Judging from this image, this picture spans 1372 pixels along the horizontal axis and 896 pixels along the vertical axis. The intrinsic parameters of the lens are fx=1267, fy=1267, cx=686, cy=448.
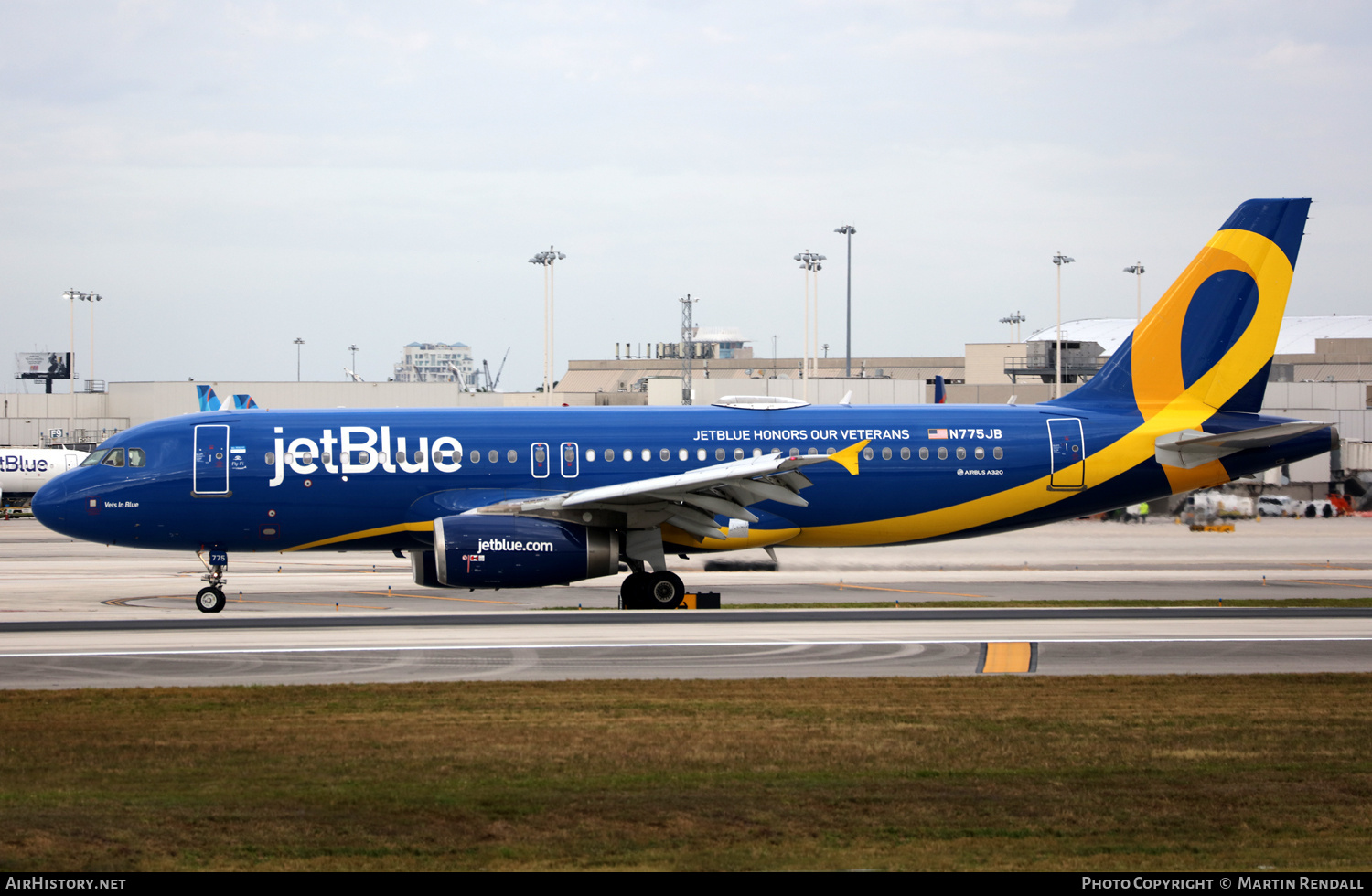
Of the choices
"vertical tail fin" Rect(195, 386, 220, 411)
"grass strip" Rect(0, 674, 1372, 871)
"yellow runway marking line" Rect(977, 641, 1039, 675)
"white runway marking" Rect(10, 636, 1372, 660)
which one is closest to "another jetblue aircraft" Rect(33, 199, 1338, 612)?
"white runway marking" Rect(10, 636, 1372, 660)

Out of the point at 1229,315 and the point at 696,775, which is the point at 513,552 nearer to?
the point at 696,775

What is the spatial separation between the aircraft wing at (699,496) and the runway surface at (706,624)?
6.87ft

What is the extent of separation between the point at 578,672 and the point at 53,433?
8016cm

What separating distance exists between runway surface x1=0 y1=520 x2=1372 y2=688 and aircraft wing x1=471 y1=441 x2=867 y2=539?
6.87 feet

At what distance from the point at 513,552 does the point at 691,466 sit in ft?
16.0

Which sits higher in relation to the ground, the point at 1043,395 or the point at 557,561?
the point at 1043,395

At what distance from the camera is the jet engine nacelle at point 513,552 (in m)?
23.7

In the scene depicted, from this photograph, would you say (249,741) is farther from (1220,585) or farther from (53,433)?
(53,433)

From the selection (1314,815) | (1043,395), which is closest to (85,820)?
(1314,815)

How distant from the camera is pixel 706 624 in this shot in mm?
22359

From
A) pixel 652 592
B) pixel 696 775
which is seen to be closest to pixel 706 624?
pixel 652 592

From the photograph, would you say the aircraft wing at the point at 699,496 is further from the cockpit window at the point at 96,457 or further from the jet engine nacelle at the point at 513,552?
the cockpit window at the point at 96,457

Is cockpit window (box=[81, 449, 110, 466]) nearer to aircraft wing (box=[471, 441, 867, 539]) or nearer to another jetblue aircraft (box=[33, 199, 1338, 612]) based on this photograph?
another jetblue aircraft (box=[33, 199, 1338, 612])
